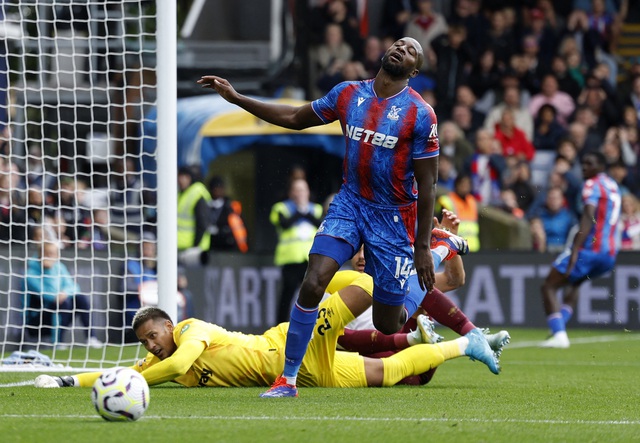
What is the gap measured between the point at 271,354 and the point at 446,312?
1481 millimetres

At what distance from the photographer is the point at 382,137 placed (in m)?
7.75

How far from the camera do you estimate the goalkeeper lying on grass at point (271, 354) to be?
8.04m

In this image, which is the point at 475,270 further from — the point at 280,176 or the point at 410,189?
the point at 410,189

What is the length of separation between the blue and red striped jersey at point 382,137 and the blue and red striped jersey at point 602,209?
21.1 feet

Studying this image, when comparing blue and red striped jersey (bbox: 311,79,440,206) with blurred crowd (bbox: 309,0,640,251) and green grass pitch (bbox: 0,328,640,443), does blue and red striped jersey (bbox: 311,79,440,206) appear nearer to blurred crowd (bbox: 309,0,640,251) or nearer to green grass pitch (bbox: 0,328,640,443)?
green grass pitch (bbox: 0,328,640,443)

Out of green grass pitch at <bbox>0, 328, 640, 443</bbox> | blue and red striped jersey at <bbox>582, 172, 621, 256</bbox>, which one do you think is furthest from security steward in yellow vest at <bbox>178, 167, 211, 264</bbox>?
green grass pitch at <bbox>0, 328, 640, 443</bbox>

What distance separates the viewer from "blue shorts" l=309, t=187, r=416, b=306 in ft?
25.6

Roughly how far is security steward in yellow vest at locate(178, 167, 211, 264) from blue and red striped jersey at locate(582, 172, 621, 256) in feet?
15.7

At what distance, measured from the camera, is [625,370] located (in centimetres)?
1108

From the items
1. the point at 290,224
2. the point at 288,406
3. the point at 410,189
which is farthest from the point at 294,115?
the point at 290,224

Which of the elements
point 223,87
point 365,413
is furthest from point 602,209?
point 365,413

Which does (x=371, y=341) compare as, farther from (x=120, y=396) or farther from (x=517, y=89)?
(x=517, y=89)

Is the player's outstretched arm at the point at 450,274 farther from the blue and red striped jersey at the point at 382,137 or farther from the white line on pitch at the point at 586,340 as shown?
the white line on pitch at the point at 586,340

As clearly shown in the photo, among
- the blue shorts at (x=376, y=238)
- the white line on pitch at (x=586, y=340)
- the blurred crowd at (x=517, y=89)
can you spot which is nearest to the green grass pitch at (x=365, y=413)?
the blue shorts at (x=376, y=238)
